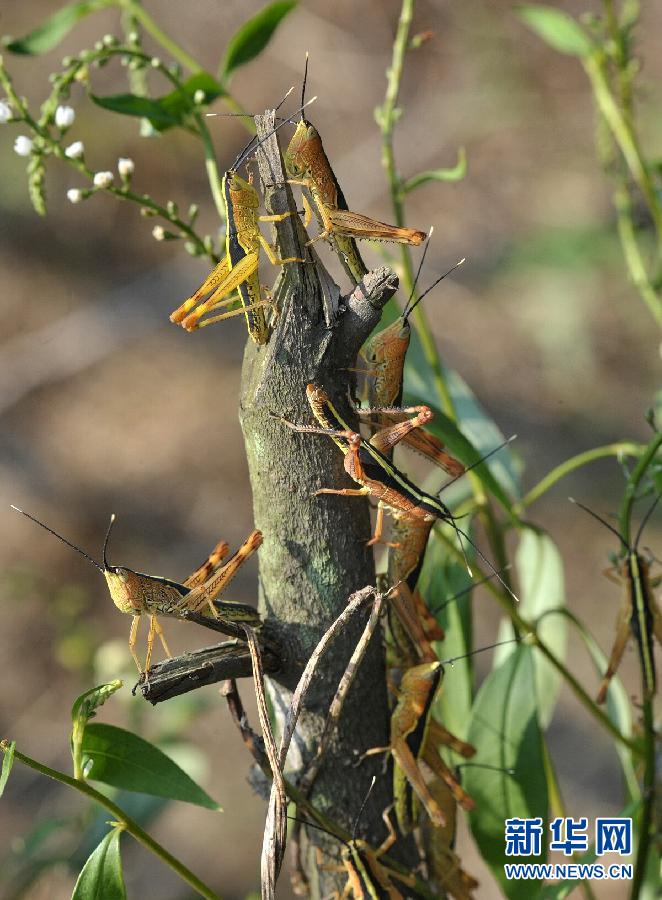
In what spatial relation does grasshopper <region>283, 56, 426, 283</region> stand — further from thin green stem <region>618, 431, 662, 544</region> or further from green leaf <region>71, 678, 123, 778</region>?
green leaf <region>71, 678, 123, 778</region>

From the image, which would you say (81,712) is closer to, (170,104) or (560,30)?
(170,104)

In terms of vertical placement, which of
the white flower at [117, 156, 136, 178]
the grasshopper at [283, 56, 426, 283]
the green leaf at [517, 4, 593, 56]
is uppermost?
the green leaf at [517, 4, 593, 56]

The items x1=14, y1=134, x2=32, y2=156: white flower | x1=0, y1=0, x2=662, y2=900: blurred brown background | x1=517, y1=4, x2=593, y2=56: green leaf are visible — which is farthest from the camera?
x1=0, y1=0, x2=662, y2=900: blurred brown background

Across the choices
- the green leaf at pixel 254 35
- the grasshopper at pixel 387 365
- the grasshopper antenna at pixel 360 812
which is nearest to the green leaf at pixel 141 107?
the green leaf at pixel 254 35

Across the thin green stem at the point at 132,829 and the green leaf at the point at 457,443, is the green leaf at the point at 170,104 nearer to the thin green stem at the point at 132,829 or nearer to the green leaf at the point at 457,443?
the green leaf at the point at 457,443

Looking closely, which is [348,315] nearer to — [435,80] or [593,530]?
[593,530]

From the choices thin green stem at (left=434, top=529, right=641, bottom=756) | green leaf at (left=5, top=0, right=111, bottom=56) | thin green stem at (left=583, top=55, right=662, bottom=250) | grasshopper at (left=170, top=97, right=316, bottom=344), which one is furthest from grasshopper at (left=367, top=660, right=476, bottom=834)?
green leaf at (left=5, top=0, right=111, bottom=56)
